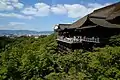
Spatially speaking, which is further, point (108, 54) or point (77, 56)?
point (77, 56)

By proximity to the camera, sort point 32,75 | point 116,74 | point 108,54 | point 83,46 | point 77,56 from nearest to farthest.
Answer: point 116,74
point 108,54
point 77,56
point 32,75
point 83,46

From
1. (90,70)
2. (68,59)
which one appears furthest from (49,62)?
(90,70)

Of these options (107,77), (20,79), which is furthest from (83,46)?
(107,77)

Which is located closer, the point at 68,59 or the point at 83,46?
the point at 68,59

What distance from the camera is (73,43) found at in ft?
97.8

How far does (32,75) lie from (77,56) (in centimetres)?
481

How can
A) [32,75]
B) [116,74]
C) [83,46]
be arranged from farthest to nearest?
[83,46] → [32,75] → [116,74]

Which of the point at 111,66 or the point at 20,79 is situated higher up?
the point at 111,66

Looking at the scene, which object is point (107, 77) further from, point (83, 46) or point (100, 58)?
point (83, 46)

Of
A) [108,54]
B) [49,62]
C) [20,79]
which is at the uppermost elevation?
[108,54]

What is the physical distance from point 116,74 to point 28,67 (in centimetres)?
1085

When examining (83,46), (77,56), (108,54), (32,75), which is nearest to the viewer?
(108,54)

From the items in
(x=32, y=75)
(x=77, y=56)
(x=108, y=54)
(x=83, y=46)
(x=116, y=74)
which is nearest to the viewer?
(x=116, y=74)

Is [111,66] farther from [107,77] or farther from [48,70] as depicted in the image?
[48,70]
